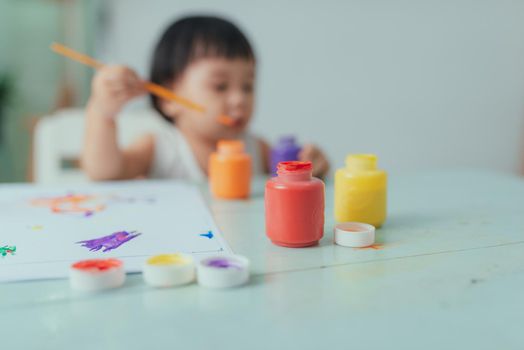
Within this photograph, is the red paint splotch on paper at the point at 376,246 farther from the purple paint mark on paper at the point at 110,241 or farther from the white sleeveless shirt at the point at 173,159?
the white sleeveless shirt at the point at 173,159

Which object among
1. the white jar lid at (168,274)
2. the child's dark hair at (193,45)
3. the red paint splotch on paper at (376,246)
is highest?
the child's dark hair at (193,45)

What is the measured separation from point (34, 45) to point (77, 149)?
89 centimetres

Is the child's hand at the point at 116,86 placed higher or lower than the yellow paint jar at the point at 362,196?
higher

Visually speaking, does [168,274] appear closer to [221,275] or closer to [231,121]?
[221,275]

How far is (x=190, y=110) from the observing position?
1.15 m

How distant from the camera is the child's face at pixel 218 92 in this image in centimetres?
113

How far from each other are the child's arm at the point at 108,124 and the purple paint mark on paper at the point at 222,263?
519 millimetres

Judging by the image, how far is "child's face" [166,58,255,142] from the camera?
113cm

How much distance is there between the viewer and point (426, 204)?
775mm

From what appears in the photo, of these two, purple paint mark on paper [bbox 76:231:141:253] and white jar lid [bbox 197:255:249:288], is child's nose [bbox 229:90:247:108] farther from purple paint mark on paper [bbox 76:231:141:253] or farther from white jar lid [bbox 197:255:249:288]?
white jar lid [bbox 197:255:249:288]

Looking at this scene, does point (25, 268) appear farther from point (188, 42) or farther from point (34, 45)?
point (34, 45)

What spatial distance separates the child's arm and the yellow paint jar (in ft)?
1.41

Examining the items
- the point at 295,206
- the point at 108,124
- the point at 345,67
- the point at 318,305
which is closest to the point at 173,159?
the point at 108,124

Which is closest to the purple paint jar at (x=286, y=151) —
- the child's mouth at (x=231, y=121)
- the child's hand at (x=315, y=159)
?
the child's hand at (x=315, y=159)
